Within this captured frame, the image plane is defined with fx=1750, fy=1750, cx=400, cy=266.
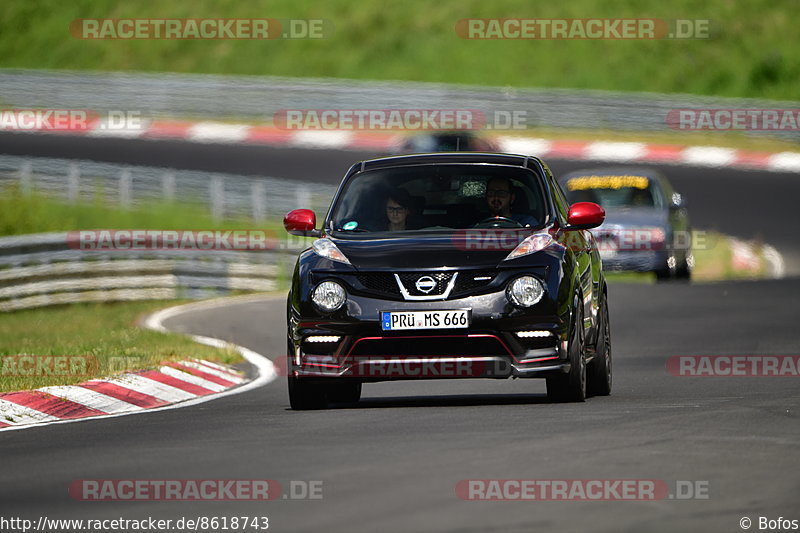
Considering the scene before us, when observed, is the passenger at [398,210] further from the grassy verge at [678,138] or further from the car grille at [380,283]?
the grassy verge at [678,138]

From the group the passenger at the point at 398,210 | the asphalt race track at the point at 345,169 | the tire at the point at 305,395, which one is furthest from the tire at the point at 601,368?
the asphalt race track at the point at 345,169

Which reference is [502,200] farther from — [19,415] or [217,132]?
[217,132]

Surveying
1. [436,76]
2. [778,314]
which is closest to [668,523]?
[778,314]

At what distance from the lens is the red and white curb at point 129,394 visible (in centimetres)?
1160

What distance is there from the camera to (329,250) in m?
11.2

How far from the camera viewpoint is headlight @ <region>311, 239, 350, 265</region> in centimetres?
1105

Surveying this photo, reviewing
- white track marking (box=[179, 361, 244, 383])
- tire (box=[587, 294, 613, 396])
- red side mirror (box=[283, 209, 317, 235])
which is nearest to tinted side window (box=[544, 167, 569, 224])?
tire (box=[587, 294, 613, 396])

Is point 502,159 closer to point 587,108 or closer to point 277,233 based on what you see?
point 277,233

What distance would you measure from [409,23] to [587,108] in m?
11.6

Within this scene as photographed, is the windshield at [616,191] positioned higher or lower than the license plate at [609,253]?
higher

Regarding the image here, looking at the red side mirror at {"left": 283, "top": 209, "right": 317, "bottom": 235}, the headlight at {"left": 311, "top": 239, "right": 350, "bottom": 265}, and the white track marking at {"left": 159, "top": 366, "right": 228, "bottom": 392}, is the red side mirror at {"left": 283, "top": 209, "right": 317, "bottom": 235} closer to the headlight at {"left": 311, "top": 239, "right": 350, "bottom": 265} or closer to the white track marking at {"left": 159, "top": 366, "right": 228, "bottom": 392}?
the headlight at {"left": 311, "top": 239, "right": 350, "bottom": 265}

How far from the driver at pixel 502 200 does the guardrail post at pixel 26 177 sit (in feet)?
70.8

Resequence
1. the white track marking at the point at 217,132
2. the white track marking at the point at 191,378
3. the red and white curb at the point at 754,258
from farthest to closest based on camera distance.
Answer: the white track marking at the point at 217,132 → the red and white curb at the point at 754,258 → the white track marking at the point at 191,378

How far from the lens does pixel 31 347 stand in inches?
663
